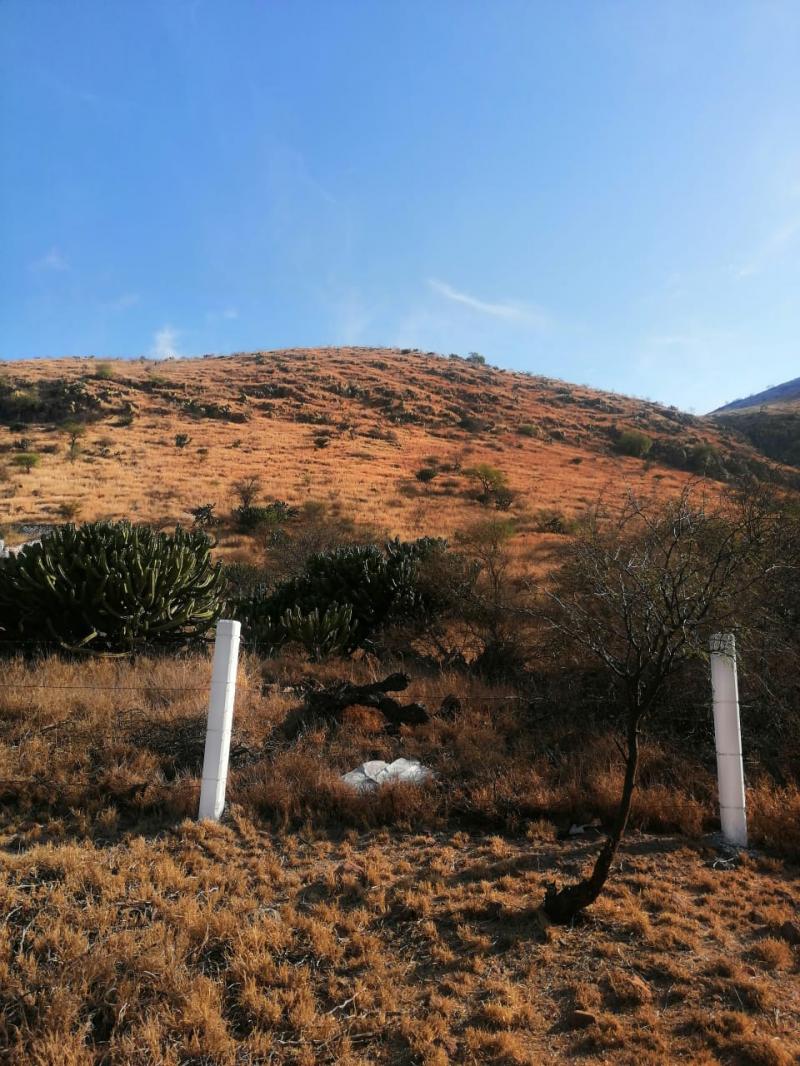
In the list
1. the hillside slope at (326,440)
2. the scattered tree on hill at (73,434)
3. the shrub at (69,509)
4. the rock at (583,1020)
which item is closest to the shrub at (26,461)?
the hillside slope at (326,440)

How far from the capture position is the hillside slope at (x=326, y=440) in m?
27.2

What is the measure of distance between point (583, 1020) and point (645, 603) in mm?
2232

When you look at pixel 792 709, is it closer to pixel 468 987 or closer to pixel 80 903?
pixel 468 987

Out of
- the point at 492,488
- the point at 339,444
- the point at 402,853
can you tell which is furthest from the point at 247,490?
the point at 402,853

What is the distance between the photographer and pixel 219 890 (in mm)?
3668

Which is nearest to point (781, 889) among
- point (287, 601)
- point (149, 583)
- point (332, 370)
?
point (149, 583)

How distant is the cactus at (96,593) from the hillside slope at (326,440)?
11203 millimetres

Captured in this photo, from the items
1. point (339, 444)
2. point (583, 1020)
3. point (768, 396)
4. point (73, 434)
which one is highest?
point (768, 396)

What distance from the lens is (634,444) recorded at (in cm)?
4816

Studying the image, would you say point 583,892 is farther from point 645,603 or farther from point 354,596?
point 354,596

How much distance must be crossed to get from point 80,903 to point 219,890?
0.73 metres

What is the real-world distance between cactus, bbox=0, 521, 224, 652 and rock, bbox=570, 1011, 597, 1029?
6045 millimetres

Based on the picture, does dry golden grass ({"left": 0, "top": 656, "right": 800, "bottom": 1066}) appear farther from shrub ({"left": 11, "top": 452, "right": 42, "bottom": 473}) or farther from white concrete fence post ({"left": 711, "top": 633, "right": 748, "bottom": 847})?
shrub ({"left": 11, "top": 452, "right": 42, "bottom": 473})

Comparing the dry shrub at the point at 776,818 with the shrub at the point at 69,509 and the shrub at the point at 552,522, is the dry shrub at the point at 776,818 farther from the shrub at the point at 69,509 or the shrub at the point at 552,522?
the shrub at the point at 69,509
